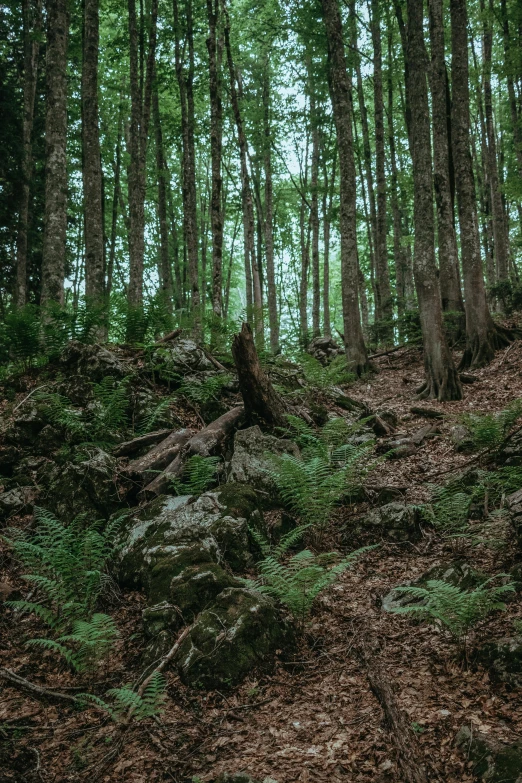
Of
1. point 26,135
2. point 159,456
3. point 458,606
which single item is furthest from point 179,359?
point 26,135

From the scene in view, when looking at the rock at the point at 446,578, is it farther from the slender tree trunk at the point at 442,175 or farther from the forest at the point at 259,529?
the slender tree trunk at the point at 442,175

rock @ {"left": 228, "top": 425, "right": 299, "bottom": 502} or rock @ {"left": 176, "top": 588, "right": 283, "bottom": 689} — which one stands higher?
rock @ {"left": 228, "top": 425, "right": 299, "bottom": 502}

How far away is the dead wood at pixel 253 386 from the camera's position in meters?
6.43

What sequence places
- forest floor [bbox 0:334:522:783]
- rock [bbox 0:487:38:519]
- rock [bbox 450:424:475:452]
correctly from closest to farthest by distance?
1. forest floor [bbox 0:334:522:783]
2. rock [bbox 0:487:38:519]
3. rock [bbox 450:424:475:452]

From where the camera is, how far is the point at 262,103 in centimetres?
2358

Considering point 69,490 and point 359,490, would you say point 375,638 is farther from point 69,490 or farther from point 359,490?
point 69,490

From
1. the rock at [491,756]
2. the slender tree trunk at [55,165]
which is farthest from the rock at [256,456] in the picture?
the slender tree trunk at [55,165]

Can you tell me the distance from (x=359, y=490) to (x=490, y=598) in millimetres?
2559

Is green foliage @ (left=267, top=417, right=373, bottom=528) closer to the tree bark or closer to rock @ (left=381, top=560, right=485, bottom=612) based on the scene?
rock @ (left=381, top=560, right=485, bottom=612)

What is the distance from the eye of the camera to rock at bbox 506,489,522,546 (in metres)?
4.10

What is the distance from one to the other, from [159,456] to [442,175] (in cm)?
984

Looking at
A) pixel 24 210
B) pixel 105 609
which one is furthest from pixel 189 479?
pixel 24 210

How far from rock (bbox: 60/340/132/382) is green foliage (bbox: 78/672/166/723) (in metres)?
4.75

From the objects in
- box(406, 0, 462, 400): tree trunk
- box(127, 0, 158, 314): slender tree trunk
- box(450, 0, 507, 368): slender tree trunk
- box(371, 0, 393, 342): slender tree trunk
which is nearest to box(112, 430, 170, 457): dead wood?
box(406, 0, 462, 400): tree trunk
